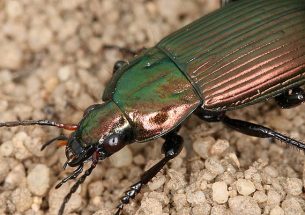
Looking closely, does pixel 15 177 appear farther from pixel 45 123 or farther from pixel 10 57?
pixel 10 57

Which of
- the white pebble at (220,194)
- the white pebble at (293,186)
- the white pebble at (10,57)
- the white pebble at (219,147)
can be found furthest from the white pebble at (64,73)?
the white pebble at (293,186)

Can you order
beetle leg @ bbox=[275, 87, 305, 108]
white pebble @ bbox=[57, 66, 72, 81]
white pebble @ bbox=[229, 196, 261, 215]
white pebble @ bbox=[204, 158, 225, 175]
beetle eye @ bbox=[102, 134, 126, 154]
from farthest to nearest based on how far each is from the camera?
1. white pebble @ bbox=[57, 66, 72, 81]
2. beetle leg @ bbox=[275, 87, 305, 108]
3. white pebble @ bbox=[204, 158, 225, 175]
4. beetle eye @ bbox=[102, 134, 126, 154]
5. white pebble @ bbox=[229, 196, 261, 215]

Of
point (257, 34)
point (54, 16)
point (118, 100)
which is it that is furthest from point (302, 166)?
point (54, 16)

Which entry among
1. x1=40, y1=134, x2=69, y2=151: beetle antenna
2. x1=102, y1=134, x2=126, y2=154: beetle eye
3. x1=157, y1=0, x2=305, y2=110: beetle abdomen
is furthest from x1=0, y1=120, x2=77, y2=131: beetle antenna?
x1=157, y1=0, x2=305, y2=110: beetle abdomen

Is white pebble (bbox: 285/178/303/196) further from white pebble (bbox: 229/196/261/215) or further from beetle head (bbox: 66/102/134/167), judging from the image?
beetle head (bbox: 66/102/134/167)

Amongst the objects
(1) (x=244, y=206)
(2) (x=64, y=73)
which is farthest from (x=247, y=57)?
(2) (x=64, y=73)

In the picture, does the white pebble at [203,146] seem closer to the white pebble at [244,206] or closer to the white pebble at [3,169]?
the white pebble at [244,206]
